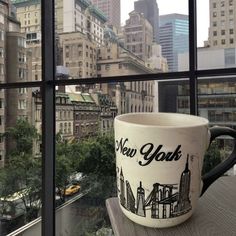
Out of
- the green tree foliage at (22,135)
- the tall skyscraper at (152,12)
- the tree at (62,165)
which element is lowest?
the tree at (62,165)

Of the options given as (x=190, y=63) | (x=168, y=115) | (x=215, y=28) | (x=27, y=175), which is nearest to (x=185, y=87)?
(x=190, y=63)

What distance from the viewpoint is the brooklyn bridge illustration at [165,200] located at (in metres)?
0.28

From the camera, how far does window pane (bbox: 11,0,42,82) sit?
1041mm

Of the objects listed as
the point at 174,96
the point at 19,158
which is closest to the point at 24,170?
the point at 19,158

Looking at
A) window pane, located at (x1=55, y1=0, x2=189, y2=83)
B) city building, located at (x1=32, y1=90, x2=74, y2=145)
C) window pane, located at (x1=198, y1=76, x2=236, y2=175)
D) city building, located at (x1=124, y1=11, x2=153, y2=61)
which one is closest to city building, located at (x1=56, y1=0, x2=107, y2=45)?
window pane, located at (x1=55, y1=0, x2=189, y2=83)

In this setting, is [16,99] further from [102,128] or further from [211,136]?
[211,136]

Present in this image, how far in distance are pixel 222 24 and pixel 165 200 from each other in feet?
2.20

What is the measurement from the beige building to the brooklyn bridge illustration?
584mm

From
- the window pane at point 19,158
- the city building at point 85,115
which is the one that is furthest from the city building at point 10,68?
the city building at point 85,115

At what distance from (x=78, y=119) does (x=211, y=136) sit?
2.31 feet

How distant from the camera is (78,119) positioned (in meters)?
0.98

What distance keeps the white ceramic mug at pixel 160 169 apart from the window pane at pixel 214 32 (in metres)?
0.53

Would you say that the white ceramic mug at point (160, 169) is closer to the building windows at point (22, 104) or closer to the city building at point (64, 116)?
the city building at point (64, 116)

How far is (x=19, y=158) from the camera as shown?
3.53 feet
